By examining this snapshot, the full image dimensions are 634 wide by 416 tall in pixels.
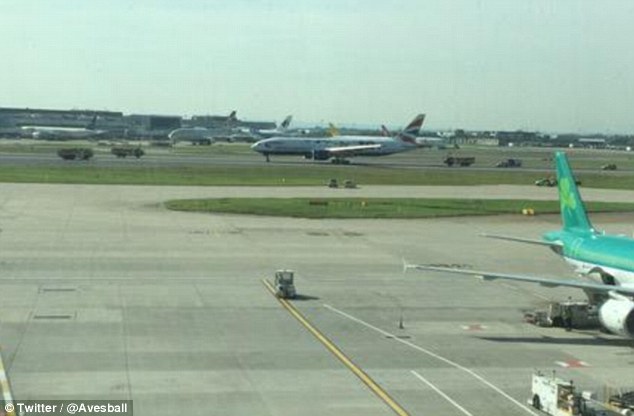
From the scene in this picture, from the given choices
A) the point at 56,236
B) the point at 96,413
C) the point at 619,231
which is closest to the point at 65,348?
the point at 96,413

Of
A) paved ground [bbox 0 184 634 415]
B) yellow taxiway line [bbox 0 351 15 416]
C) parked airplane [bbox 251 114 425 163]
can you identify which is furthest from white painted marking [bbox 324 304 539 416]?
parked airplane [bbox 251 114 425 163]

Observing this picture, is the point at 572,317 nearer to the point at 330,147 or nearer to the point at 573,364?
the point at 573,364

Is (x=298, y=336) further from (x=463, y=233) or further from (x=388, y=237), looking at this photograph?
(x=463, y=233)

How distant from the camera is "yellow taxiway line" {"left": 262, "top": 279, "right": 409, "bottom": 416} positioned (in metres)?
21.0

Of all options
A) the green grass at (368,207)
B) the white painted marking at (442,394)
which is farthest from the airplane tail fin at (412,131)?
the white painted marking at (442,394)

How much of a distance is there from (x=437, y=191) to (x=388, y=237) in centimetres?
3990

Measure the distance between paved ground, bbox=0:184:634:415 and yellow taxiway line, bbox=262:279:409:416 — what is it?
24 cm

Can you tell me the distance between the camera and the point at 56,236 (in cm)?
5375

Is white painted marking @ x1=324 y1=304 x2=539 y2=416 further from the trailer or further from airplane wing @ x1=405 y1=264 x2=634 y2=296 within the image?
the trailer

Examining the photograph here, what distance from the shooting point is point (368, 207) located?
76.1 meters

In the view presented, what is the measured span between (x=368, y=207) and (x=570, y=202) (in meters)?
39.7

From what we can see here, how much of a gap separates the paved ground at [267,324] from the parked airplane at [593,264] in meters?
1.35

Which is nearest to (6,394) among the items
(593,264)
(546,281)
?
(546,281)

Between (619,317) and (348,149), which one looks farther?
(348,149)
